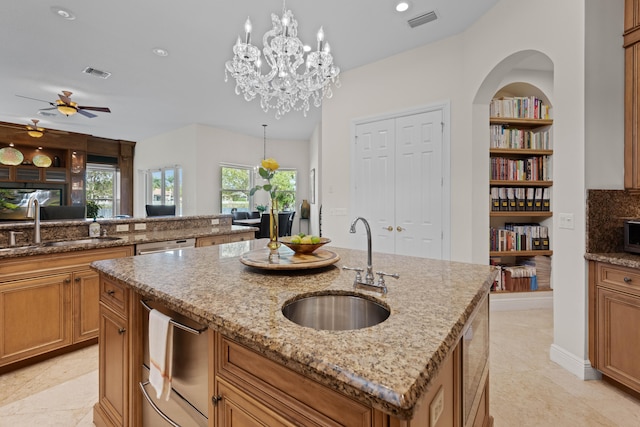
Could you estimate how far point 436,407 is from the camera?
76cm

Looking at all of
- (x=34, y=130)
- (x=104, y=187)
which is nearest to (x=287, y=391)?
(x=34, y=130)

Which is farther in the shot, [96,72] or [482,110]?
[96,72]

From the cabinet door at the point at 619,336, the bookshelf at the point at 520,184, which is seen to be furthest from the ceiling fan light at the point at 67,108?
the cabinet door at the point at 619,336

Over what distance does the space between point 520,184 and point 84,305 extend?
4495mm

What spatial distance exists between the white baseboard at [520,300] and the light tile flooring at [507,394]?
819 mm

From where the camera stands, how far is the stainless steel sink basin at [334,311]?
3.73 ft

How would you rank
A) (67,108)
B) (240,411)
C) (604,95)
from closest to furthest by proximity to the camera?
(240,411) → (604,95) → (67,108)

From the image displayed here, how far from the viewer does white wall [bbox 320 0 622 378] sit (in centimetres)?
213

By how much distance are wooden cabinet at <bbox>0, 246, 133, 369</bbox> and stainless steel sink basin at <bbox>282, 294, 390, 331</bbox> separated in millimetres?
2301

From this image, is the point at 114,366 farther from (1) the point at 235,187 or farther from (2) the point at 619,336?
(1) the point at 235,187

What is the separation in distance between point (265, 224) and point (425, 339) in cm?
580

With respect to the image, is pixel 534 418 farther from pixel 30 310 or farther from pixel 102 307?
pixel 30 310

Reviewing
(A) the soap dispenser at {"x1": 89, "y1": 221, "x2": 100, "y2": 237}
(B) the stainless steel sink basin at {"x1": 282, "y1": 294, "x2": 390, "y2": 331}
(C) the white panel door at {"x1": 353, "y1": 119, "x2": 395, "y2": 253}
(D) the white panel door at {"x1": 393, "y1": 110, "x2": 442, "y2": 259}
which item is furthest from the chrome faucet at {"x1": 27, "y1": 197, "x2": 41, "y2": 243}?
(D) the white panel door at {"x1": 393, "y1": 110, "x2": 442, "y2": 259}

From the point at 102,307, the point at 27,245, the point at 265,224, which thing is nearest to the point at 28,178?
the point at 265,224
